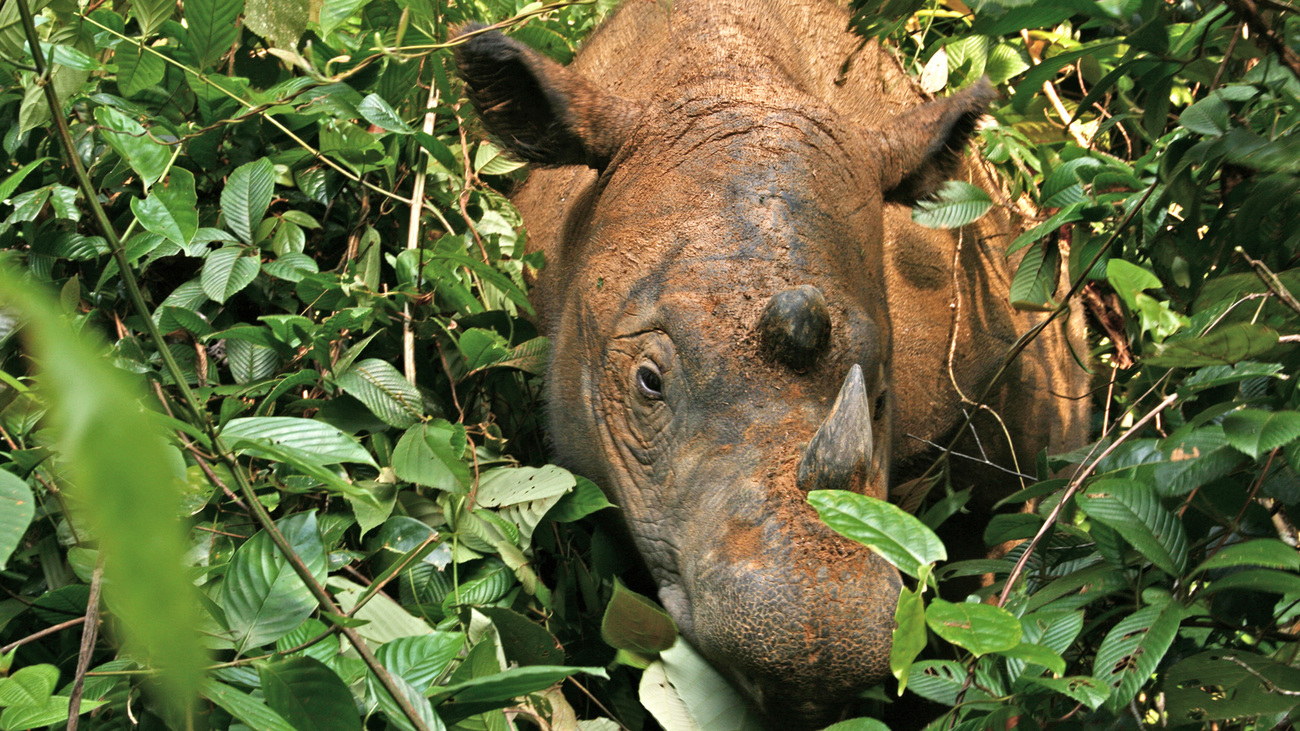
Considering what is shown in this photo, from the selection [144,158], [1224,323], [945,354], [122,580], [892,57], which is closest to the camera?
[122,580]

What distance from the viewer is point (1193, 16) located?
2.38 m

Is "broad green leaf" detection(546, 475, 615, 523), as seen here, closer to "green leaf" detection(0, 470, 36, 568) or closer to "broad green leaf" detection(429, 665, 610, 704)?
"broad green leaf" detection(429, 665, 610, 704)

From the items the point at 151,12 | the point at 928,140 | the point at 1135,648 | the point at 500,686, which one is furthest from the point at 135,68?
the point at 1135,648

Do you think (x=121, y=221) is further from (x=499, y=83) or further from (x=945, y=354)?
(x=945, y=354)

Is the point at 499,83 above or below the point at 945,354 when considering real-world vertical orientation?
above

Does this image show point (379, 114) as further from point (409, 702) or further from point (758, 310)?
point (409, 702)

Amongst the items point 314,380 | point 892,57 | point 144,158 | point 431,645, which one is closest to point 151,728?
point 431,645

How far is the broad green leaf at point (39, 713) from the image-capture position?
151 centimetres

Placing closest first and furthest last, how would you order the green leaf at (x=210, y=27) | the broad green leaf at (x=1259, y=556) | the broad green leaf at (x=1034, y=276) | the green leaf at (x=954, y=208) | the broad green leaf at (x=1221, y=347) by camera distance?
the broad green leaf at (x=1259, y=556)
the broad green leaf at (x=1221, y=347)
the green leaf at (x=954, y=208)
the green leaf at (x=210, y=27)
the broad green leaf at (x=1034, y=276)

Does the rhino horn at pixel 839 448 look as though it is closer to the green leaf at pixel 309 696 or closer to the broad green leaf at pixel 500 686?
the broad green leaf at pixel 500 686

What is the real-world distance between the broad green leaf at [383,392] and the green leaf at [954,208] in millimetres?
1428

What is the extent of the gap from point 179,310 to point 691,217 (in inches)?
53.3

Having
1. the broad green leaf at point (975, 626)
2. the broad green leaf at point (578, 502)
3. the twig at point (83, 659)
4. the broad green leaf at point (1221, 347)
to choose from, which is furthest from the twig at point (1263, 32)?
the twig at point (83, 659)

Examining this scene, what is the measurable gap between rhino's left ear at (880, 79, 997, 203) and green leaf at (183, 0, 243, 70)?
6.37 feet
